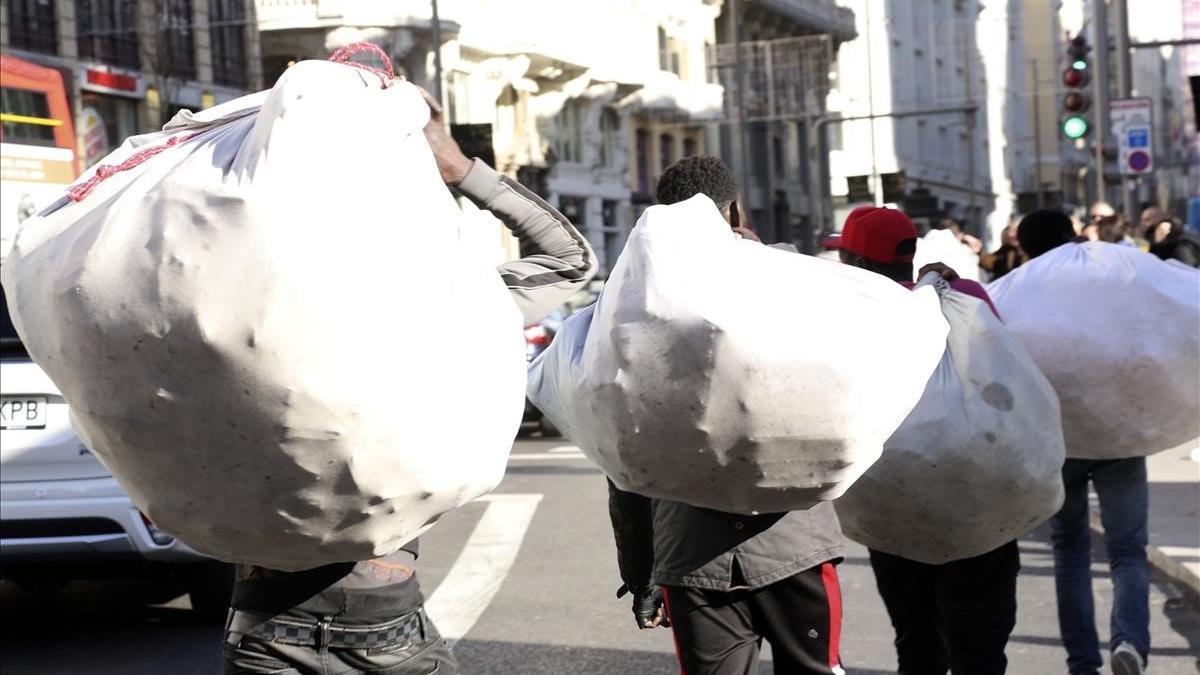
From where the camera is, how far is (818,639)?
4234 millimetres

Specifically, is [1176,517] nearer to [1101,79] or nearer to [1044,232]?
[1044,232]

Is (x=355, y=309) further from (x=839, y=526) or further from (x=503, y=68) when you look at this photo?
(x=503, y=68)

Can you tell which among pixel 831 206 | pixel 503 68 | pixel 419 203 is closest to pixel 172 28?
pixel 503 68

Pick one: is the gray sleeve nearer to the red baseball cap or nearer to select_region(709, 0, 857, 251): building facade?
the red baseball cap

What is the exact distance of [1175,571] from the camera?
338 inches

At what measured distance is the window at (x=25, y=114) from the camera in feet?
68.2

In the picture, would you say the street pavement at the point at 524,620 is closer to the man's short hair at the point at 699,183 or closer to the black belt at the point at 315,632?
the man's short hair at the point at 699,183

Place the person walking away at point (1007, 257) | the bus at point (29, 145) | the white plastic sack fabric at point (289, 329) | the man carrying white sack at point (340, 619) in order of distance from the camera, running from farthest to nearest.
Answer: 1. the bus at point (29, 145)
2. the person walking away at point (1007, 257)
3. the man carrying white sack at point (340, 619)
4. the white plastic sack fabric at point (289, 329)

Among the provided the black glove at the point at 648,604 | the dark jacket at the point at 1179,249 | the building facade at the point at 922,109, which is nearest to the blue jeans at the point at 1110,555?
the black glove at the point at 648,604

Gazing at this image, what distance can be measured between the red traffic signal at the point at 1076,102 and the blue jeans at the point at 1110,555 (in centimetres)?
1468

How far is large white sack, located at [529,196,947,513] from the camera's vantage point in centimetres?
352

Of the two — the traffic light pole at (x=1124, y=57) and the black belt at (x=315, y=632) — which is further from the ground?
the traffic light pole at (x=1124, y=57)

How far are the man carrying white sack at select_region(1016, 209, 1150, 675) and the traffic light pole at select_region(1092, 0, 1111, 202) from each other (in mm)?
14028

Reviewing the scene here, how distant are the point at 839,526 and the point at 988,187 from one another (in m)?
70.5
